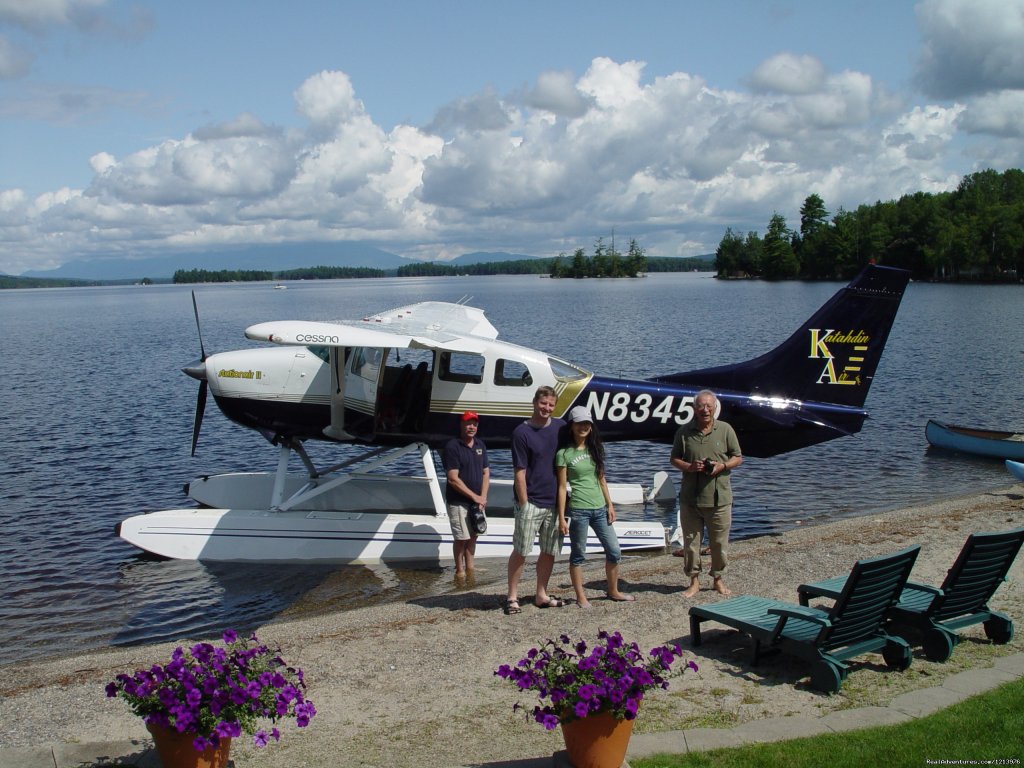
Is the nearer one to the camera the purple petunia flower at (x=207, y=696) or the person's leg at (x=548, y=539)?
the purple petunia flower at (x=207, y=696)

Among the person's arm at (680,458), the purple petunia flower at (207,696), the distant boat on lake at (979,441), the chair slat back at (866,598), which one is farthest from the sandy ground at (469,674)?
the distant boat on lake at (979,441)

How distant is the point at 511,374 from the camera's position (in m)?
11.4

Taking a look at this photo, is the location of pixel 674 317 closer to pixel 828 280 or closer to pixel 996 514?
pixel 996 514

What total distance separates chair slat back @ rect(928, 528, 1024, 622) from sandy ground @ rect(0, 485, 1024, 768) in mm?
339

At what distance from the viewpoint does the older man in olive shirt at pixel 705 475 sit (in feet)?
23.7

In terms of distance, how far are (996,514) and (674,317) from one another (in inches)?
2061

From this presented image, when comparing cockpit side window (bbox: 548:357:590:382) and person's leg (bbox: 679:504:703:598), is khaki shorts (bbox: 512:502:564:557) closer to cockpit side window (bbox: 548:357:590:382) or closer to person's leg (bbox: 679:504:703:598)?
person's leg (bbox: 679:504:703:598)

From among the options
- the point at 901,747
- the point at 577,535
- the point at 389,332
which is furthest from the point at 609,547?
the point at 389,332

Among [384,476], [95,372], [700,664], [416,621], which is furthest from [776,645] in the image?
[95,372]

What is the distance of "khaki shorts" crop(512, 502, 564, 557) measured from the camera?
725cm

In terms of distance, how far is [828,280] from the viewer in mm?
127000

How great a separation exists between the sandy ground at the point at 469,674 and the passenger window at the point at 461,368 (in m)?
3.19

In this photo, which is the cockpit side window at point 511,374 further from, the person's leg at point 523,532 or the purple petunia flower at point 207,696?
the purple petunia flower at point 207,696

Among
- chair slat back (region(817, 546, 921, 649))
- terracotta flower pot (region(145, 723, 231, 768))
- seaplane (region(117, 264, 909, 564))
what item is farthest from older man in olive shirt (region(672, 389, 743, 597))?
terracotta flower pot (region(145, 723, 231, 768))
